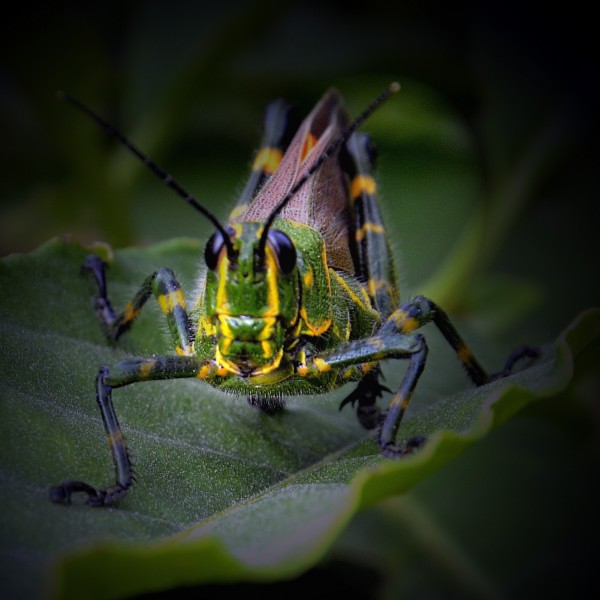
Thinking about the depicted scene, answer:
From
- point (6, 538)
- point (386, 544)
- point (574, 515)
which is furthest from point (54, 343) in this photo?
point (574, 515)

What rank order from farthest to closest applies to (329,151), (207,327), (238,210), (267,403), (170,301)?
(238,210)
(170,301)
(267,403)
(207,327)
(329,151)

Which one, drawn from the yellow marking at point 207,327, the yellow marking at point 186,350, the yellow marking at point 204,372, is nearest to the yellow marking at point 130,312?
the yellow marking at point 186,350

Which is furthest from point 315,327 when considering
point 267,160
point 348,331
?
point 267,160

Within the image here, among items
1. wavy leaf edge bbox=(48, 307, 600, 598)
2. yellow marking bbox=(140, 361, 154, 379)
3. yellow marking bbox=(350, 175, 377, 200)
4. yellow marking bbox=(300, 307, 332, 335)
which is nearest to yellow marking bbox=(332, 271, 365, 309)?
yellow marking bbox=(300, 307, 332, 335)

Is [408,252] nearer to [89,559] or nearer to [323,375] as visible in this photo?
[323,375]

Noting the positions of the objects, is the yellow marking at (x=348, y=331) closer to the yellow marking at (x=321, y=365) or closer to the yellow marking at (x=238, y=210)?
the yellow marking at (x=321, y=365)

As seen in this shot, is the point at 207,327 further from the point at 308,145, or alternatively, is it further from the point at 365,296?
the point at 308,145
